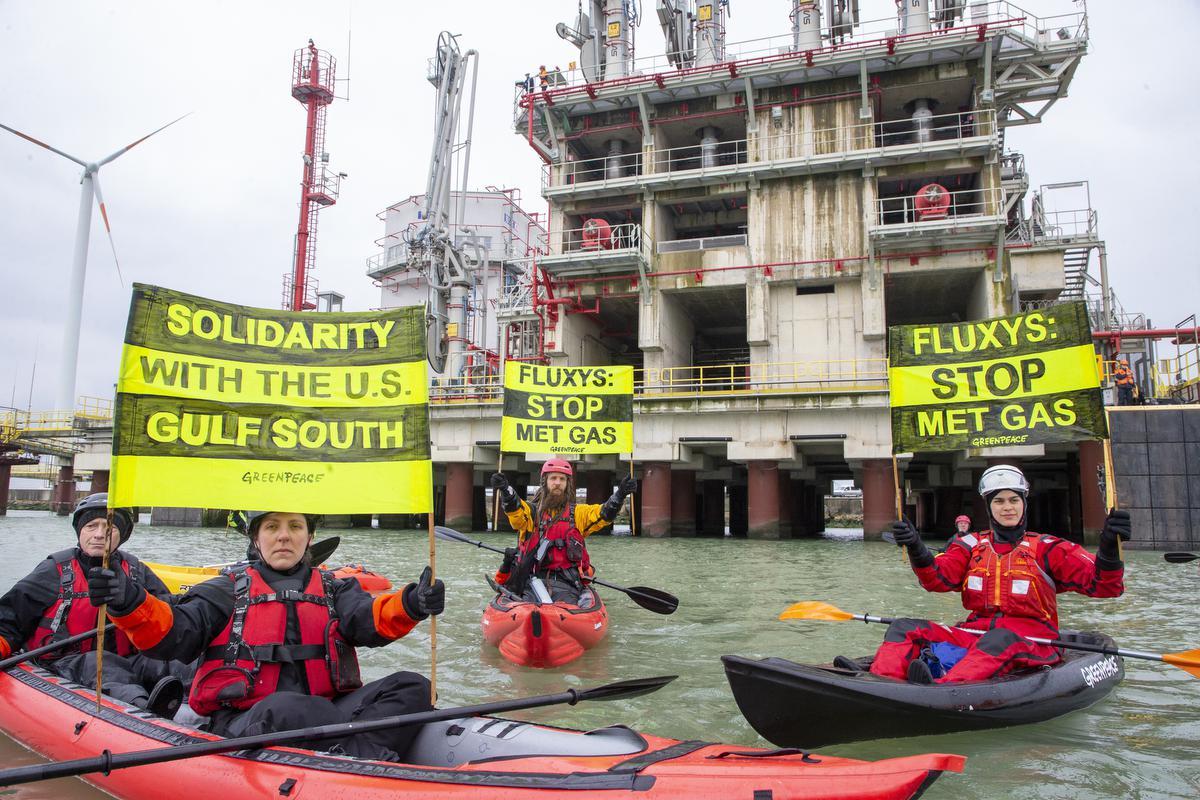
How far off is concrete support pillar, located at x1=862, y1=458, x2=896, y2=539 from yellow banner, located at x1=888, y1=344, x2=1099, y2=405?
49.0ft

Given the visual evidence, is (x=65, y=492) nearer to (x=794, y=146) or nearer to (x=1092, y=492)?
(x=794, y=146)

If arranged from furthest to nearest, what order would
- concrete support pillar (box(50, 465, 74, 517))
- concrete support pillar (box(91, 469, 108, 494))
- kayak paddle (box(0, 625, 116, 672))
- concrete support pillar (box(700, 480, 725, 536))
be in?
concrete support pillar (box(50, 465, 74, 517))
concrete support pillar (box(700, 480, 725, 536))
concrete support pillar (box(91, 469, 108, 494))
kayak paddle (box(0, 625, 116, 672))

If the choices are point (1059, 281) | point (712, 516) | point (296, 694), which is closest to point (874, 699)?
point (296, 694)

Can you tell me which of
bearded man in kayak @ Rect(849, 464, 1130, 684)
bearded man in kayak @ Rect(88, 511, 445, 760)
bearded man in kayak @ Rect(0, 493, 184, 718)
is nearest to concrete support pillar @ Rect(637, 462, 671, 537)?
bearded man in kayak @ Rect(849, 464, 1130, 684)

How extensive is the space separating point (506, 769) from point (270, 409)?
8.57 ft

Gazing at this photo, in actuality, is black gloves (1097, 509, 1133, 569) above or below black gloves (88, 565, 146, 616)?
above

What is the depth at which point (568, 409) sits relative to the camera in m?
12.4

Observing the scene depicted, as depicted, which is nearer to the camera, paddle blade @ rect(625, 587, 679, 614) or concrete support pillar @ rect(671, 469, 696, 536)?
paddle blade @ rect(625, 587, 679, 614)

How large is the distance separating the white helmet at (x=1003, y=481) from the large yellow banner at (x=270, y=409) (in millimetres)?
4050

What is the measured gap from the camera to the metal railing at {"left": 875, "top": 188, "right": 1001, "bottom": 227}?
949 inches

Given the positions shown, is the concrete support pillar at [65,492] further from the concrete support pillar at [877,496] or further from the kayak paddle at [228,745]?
the kayak paddle at [228,745]

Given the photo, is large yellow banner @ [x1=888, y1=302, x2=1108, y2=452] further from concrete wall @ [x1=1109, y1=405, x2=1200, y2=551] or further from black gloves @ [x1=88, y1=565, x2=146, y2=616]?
concrete wall @ [x1=1109, y1=405, x2=1200, y2=551]

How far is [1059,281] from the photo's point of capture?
24.4 m

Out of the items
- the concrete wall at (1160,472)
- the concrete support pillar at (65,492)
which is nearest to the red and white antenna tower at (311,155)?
the concrete support pillar at (65,492)
